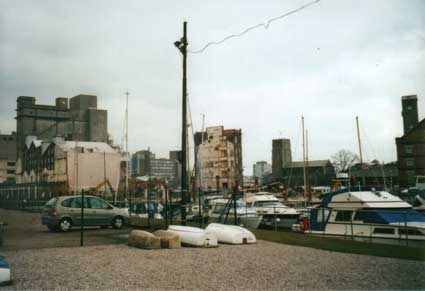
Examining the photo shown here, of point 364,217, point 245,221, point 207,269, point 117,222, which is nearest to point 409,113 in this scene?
point 245,221

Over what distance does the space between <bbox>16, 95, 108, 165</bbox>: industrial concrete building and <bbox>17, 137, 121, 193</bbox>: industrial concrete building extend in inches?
876

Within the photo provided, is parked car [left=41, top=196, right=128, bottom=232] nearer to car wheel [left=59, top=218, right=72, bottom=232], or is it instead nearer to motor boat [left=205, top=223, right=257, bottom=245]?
car wheel [left=59, top=218, right=72, bottom=232]

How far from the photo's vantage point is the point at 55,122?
123 m

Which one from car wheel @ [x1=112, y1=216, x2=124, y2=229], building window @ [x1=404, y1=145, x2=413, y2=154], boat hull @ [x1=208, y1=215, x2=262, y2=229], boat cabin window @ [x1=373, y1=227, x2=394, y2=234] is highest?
building window @ [x1=404, y1=145, x2=413, y2=154]

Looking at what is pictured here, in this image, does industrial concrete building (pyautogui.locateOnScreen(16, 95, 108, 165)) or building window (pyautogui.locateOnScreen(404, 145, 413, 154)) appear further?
industrial concrete building (pyautogui.locateOnScreen(16, 95, 108, 165))

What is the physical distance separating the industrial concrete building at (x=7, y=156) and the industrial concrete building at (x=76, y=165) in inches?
949

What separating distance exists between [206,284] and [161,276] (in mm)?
1176

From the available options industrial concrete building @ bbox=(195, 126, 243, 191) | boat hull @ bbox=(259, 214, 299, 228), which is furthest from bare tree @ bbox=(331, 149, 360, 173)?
boat hull @ bbox=(259, 214, 299, 228)

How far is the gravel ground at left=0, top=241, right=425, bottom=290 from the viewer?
8.12 m

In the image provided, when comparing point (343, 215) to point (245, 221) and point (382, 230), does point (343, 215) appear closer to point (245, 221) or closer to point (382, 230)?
point (382, 230)

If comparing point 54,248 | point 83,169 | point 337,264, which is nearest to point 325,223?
point 337,264

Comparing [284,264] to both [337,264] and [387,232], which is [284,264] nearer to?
[337,264]

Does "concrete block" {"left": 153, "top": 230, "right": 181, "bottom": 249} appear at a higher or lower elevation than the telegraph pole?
lower

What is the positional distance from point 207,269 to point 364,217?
12.9 metres
